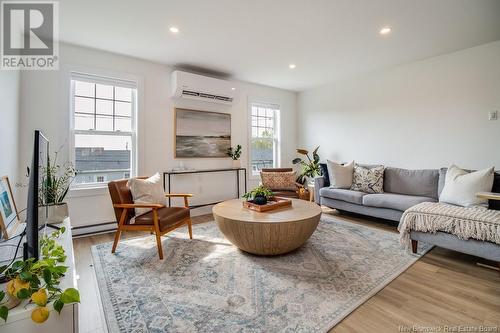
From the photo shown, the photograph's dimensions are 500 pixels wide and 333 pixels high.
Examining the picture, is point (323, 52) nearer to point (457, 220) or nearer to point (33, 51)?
point (457, 220)

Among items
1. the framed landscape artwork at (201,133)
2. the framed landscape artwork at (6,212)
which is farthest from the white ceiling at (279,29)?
the framed landscape artwork at (6,212)

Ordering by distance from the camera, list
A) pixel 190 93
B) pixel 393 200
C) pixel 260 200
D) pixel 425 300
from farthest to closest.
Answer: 1. pixel 190 93
2. pixel 393 200
3. pixel 260 200
4. pixel 425 300

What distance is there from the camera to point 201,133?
4.31 metres

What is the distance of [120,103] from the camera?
3607 millimetres

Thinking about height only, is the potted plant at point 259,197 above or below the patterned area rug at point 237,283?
above

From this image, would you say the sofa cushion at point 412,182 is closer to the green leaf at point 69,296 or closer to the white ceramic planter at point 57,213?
the green leaf at point 69,296

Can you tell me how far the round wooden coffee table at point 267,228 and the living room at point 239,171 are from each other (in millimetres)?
27

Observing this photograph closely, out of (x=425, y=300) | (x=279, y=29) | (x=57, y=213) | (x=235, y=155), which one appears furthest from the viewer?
(x=235, y=155)

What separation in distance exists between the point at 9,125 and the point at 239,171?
333 cm

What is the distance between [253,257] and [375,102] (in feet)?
11.9

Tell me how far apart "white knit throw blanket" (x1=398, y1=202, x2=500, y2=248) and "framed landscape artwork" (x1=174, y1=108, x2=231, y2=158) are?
3.10 m

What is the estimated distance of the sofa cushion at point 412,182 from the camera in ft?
11.4

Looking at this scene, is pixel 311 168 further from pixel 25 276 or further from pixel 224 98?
pixel 25 276

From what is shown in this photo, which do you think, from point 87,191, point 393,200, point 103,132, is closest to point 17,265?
point 87,191
